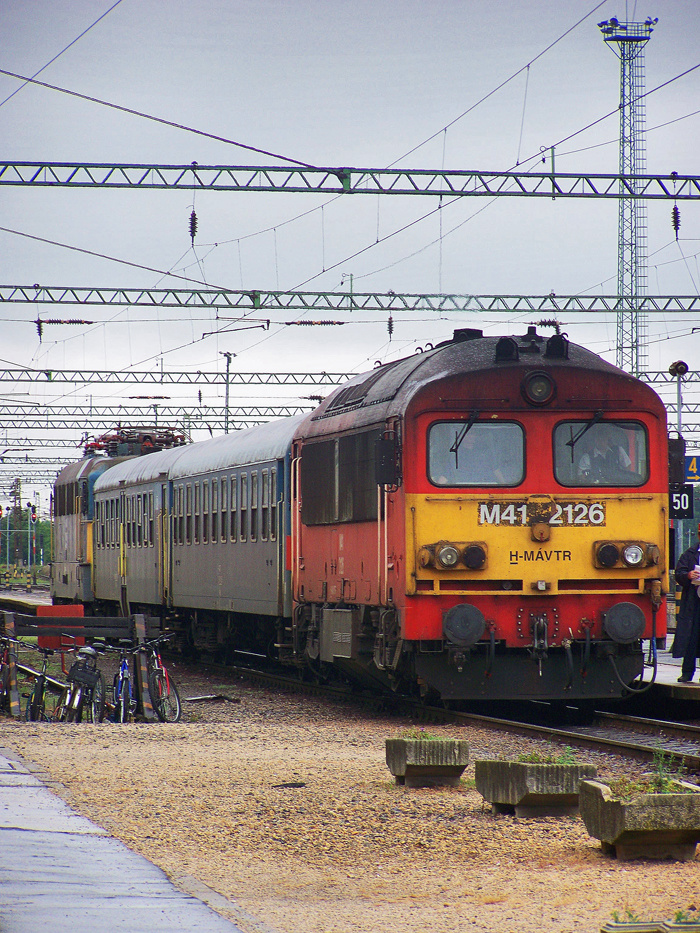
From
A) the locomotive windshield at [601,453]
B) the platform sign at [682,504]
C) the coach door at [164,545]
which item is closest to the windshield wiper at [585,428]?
the locomotive windshield at [601,453]

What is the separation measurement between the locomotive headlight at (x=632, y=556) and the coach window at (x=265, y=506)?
6293mm

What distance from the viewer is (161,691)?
49.4 ft

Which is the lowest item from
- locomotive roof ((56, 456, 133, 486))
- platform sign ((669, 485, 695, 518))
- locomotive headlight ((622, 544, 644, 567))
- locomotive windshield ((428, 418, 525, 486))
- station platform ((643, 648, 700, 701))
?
station platform ((643, 648, 700, 701))

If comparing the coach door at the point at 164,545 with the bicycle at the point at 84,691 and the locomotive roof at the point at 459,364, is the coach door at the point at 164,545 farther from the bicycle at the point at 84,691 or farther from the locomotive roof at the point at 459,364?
the locomotive roof at the point at 459,364

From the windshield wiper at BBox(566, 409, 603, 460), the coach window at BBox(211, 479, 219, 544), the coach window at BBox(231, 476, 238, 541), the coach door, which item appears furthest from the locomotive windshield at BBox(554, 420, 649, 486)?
the coach door

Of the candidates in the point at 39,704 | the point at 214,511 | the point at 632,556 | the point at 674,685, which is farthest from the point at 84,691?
the point at 214,511

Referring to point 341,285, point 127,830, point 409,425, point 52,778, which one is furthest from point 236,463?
point 341,285

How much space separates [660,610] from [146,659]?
18.0 ft

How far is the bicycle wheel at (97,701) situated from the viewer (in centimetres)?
1503

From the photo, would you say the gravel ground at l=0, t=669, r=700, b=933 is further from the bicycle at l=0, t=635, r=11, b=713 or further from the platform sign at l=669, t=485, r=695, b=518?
the platform sign at l=669, t=485, r=695, b=518

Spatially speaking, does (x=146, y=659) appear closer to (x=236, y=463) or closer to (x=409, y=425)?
(x=409, y=425)

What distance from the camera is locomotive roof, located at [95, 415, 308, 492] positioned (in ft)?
60.7

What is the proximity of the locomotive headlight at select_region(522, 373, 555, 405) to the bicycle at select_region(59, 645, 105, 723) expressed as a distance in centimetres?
553

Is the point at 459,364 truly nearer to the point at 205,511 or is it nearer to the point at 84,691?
the point at 84,691
